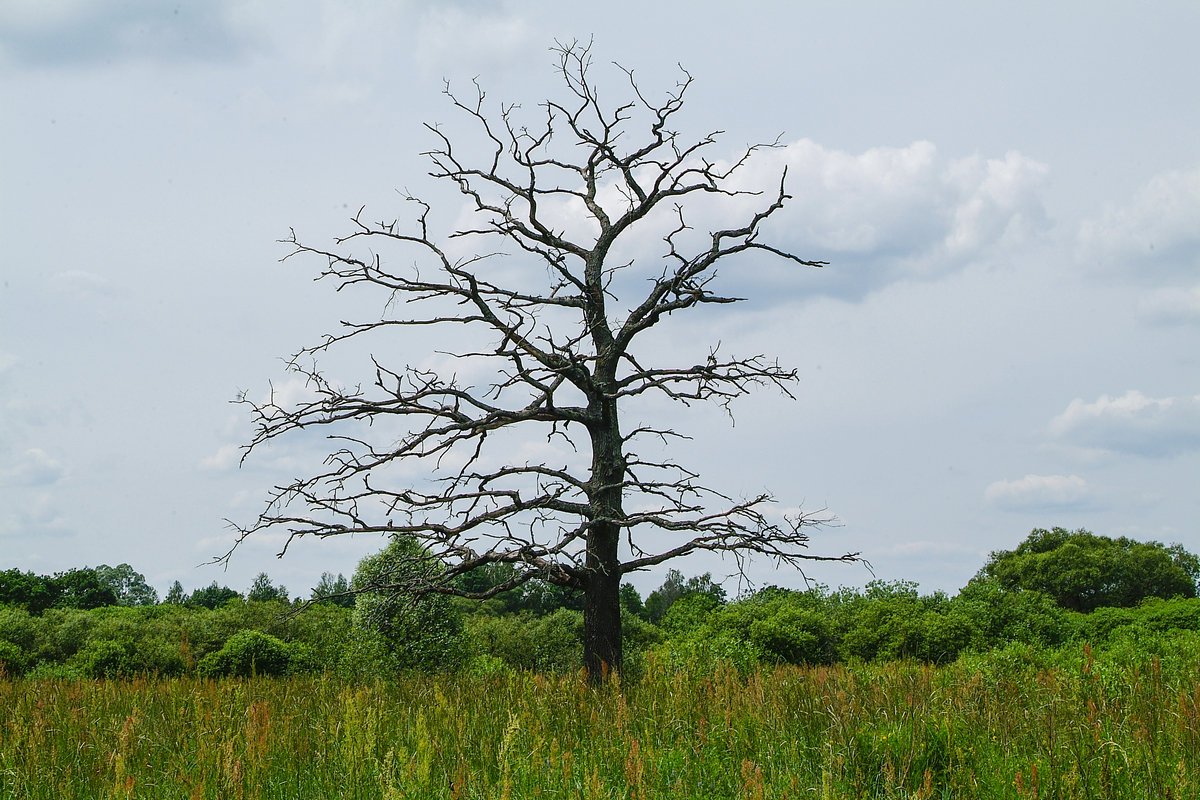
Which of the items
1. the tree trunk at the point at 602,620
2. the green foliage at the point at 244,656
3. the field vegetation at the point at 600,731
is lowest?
the green foliage at the point at 244,656

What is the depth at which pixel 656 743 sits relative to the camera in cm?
625

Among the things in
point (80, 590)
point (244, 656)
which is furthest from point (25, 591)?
point (244, 656)

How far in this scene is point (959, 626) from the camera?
18609 mm

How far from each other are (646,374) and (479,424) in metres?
2.30

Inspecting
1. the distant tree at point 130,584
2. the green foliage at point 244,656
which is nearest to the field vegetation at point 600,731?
the green foliage at point 244,656

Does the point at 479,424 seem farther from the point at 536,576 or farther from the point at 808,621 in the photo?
the point at 808,621

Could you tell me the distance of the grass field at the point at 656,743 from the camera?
4.94 metres

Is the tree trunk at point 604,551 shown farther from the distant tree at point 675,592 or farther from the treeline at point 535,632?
Answer: the distant tree at point 675,592

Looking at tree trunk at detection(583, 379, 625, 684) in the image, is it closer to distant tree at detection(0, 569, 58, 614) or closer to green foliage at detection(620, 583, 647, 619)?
green foliage at detection(620, 583, 647, 619)

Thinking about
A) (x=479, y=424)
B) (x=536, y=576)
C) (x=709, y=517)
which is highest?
(x=479, y=424)

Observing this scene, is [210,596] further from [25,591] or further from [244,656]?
[244,656]

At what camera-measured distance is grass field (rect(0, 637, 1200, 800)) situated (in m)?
4.94

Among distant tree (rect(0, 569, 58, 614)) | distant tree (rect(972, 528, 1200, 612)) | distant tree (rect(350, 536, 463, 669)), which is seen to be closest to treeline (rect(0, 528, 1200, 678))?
distant tree (rect(350, 536, 463, 669))

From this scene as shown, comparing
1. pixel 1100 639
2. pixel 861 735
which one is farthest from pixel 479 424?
pixel 1100 639
